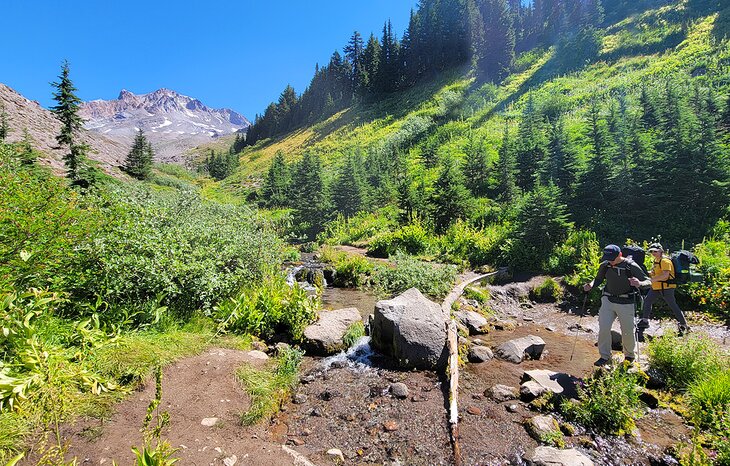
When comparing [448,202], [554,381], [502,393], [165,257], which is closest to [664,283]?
[554,381]

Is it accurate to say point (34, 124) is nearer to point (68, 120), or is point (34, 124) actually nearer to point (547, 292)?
point (68, 120)

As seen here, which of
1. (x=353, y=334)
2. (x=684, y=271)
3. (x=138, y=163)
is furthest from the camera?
(x=138, y=163)

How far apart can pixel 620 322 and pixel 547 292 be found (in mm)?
5849

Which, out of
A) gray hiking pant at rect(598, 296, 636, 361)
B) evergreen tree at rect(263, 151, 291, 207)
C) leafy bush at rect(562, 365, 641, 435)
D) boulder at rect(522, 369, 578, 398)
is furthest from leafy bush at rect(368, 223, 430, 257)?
evergreen tree at rect(263, 151, 291, 207)

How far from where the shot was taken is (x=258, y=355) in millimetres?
6922

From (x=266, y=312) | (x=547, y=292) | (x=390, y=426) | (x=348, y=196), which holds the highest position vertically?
(x=348, y=196)

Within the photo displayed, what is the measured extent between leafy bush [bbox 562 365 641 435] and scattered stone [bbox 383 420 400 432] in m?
2.61

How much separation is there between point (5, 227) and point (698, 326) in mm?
14466

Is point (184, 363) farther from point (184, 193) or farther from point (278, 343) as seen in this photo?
point (184, 193)

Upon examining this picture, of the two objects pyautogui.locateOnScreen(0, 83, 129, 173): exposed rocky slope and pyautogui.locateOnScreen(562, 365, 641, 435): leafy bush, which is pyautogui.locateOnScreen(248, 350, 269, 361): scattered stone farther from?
pyautogui.locateOnScreen(0, 83, 129, 173): exposed rocky slope

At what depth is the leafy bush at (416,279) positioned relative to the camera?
37.2 feet

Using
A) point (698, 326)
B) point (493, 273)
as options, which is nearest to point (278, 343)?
point (493, 273)

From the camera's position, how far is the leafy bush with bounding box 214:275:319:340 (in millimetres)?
7746

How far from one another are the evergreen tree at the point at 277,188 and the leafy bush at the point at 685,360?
34.0m
